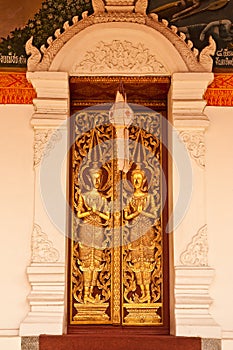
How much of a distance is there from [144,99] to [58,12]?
1246 mm

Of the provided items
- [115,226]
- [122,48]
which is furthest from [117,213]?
[122,48]

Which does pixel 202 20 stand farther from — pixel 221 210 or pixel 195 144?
pixel 221 210

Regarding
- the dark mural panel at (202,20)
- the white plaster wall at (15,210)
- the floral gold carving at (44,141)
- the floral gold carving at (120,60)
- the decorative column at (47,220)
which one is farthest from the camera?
the dark mural panel at (202,20)

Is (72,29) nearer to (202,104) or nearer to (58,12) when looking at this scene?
(58,12)

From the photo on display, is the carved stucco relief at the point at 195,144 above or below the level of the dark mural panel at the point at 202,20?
below

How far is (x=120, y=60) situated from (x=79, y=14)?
626mm

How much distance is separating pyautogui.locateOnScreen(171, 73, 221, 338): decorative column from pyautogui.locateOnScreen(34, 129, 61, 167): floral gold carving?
3.79 feet

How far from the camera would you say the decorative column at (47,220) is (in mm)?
6301

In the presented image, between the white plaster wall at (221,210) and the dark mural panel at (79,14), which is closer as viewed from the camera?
the white plaster wall at (221,210)

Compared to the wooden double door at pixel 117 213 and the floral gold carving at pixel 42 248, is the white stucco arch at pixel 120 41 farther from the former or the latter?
the floral gold carving at pixel 42 248

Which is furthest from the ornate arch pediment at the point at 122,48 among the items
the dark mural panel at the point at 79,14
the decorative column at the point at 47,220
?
the decorative column at the point at 47,220

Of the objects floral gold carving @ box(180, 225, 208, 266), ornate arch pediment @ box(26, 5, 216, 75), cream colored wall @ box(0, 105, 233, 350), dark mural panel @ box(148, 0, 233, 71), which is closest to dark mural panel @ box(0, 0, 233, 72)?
dark mural panel @ box(148, 0, 233, 71)

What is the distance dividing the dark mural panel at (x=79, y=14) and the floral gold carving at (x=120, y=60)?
1.33 feet

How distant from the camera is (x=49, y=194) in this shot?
6.59m
